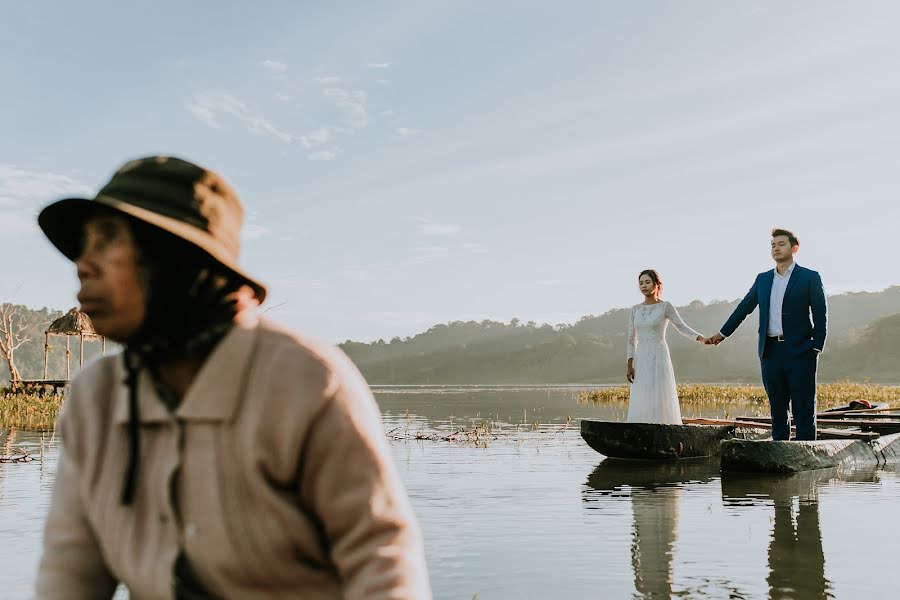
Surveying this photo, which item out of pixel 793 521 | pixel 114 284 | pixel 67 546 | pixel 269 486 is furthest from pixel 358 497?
pixel 793 521

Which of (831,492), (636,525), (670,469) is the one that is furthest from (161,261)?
(670,469)

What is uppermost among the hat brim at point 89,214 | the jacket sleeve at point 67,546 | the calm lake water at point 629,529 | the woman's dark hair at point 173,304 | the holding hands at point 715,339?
the holding hands at point 715,339

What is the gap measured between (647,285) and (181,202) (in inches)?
447

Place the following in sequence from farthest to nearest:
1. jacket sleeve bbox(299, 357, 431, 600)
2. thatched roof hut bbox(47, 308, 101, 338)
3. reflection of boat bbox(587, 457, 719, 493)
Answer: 1. thatched roof hut bbox(47, 308, 101, 338)
2. reflection of boat bbox(587, 457, 719, 493)
3. jacket sleeve bbox(299, 357, 431, 600)

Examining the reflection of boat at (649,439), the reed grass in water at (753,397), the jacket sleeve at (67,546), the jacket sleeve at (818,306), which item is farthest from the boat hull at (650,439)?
the reed grass in water at (753,397)

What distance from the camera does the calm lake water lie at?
5754mm

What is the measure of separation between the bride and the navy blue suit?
198 cm

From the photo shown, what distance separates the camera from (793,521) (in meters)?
7.93

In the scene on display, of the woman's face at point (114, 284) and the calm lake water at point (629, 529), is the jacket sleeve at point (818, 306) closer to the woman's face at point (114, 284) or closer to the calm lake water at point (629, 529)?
the calm lake water at point (629, 529)

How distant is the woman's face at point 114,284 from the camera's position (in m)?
1.73

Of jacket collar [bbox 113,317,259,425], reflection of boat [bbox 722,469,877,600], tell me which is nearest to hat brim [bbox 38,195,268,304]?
jacket collar [bbox 113,317,259,425]

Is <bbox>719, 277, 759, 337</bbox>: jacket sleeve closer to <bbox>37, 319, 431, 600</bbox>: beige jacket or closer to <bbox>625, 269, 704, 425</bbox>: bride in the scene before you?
<bbox>625, 269, 704, 425</bbox>: bride

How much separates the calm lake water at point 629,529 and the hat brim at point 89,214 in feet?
13.6

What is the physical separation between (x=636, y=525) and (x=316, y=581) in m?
6.58
